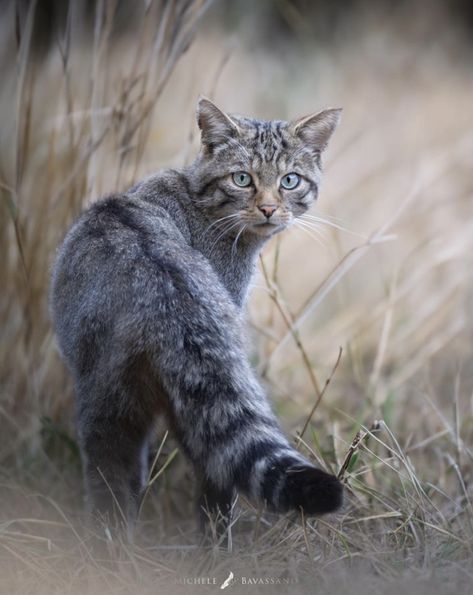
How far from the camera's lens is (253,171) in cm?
332

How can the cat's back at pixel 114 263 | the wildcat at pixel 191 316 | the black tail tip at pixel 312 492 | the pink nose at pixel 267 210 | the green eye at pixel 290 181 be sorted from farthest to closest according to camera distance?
the green eye at pixel 290 181, the pink nose at pixel 267 210, the cat's back at pixel 114 263, the wildcat at pixel 191 316, the black tail tip at pixel 312 492

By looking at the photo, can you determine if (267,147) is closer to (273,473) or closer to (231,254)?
(231,254)

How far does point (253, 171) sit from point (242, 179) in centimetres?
5

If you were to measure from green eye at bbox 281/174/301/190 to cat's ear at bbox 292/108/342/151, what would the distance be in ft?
0.65

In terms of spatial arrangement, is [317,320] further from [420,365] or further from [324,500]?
[324,500]

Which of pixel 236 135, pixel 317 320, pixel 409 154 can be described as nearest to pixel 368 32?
pixel 409 154

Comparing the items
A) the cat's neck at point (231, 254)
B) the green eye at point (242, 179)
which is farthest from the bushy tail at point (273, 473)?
the green eye at point (242, 179)

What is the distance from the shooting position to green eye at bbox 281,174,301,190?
11.1 feet

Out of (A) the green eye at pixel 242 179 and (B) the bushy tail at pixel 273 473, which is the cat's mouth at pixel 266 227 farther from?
(B) the bushy tail at pixel 273 473

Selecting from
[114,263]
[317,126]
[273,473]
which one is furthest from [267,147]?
[273,473]

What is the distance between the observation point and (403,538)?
290 cm

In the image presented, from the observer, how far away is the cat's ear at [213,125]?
332 cm

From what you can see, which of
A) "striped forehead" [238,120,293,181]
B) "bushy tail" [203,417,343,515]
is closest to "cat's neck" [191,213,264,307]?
"striped forehead" [238,120,293,181]

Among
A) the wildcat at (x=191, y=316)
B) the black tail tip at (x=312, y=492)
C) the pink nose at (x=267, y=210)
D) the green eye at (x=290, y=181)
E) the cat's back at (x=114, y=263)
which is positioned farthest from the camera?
the green eye at (x=290, y=181)
